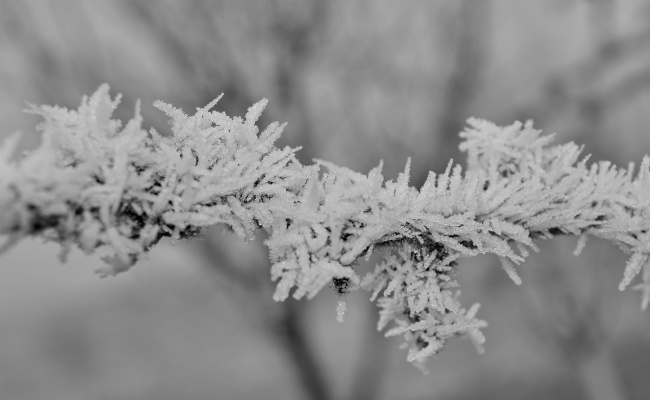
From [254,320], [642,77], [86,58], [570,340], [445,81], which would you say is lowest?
[570,340]

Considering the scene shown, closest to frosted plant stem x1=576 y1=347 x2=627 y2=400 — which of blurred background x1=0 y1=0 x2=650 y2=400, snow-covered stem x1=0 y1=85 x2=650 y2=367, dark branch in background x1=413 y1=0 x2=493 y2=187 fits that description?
blurred background x1=0 y1=0 x2=650 y2=400

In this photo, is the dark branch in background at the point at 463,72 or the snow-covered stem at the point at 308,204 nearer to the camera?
the snow-covered stem at the point at 308,204

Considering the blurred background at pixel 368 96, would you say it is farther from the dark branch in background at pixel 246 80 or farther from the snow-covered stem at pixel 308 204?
the snow-covered stem at pixel 308 204

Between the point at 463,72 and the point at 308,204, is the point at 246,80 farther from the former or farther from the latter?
the point at 308,204

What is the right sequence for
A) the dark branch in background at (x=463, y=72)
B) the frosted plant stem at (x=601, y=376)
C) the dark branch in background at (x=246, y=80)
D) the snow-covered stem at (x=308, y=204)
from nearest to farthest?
1. the snow-covered stem at (x=308, y=204)
2. the dark branch in background at (x=246, y=80)
3. the dark branch in background at (x=463, y=72)
4. the frosted plant stem at (x=601, y=376)

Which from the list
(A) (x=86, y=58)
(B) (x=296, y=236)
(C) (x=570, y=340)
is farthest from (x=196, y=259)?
(B) (x=296, y=236)

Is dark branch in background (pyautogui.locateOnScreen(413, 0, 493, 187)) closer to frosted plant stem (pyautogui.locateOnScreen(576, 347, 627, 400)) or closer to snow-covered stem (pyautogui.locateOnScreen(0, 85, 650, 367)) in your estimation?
frosted plant stem (pyautogui.locateOnScreen(576, 347, 627, 400))

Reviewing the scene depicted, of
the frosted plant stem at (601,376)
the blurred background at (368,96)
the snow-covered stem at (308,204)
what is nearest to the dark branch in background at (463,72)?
the blurred background at (368,96)

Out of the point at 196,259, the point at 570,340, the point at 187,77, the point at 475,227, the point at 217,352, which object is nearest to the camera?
the point at 475,227

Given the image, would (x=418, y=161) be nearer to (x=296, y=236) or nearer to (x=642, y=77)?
(x=642, y=77)
